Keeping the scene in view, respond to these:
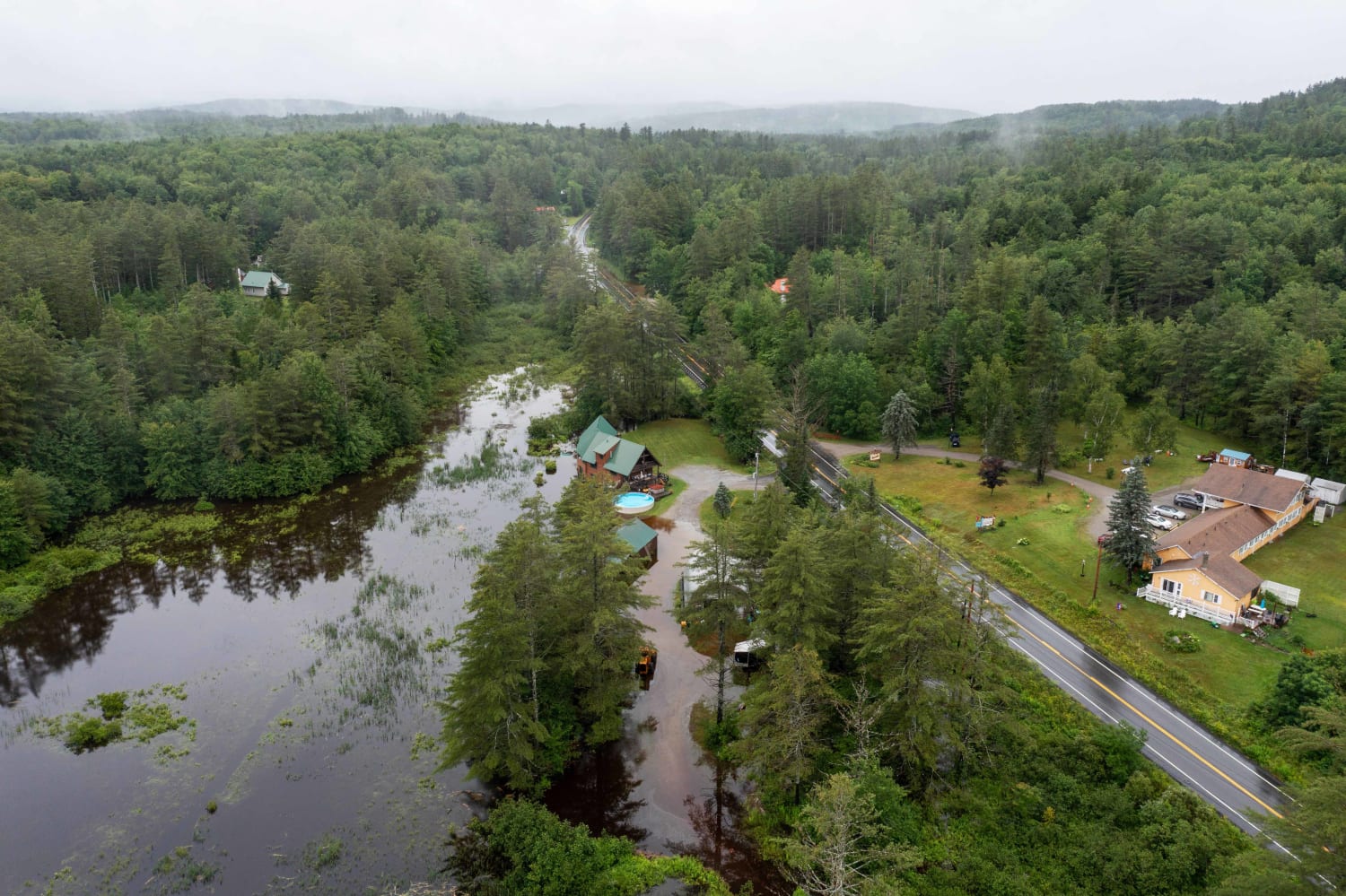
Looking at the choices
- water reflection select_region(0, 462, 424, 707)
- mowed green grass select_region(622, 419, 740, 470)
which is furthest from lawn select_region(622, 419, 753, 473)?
water reflection select_region(0, 462, 424, 707)

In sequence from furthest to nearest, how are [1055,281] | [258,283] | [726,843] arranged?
1. [258,283]
2. [1055,281]
3. [726,843]

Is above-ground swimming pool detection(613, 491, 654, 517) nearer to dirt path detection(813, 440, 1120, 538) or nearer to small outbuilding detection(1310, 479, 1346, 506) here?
dirt path detection(813, 440, 1120, 538)

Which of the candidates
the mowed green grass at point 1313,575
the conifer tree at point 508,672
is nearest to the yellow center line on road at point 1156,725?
the mowed green grass at point 1313,575

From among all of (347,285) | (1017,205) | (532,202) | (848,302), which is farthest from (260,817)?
(532,202)

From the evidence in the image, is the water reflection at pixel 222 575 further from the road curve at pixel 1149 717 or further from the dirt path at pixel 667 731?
the road curve at pixel 1149 717

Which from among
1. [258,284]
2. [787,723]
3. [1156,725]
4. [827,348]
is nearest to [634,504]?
[787,723]

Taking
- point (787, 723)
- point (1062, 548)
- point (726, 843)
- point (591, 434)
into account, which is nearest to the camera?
point (787, 723)

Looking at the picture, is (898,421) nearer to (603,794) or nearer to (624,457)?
(624,457)
